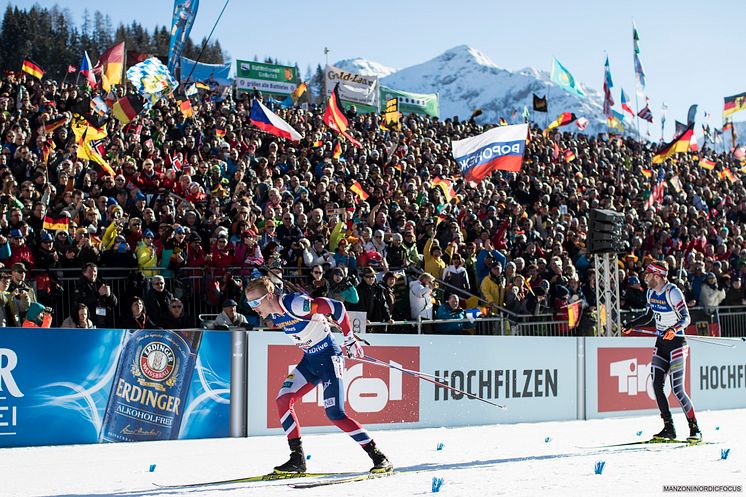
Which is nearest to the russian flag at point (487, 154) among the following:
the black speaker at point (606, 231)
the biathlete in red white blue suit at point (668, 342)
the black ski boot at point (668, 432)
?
the black speaker at point (606, 231)

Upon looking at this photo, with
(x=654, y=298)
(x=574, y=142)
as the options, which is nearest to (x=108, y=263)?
(x=654, y=298)

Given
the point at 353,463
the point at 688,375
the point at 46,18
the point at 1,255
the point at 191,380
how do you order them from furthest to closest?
the point at 46,18 < the point at 688,375 < the point at 1,255 < the point at 191,380 < the point at 353,463

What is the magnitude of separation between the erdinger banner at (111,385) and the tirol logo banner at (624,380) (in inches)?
274

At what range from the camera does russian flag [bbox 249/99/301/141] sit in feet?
67.4

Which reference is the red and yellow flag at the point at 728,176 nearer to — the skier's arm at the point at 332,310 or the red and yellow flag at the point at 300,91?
the red and yellow flag at the point at 300,91

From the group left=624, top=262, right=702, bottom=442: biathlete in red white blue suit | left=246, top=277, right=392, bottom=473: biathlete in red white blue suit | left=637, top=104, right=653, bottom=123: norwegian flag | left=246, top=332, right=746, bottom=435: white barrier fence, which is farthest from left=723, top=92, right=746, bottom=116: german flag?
left=246, top=277, right=392, bottom=473: biathlete in red white blue suit

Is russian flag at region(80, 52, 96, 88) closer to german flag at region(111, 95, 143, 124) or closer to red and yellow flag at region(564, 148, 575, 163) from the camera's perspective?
german flag at region(111, 95, 143, 124)

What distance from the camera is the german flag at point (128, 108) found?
18281mm

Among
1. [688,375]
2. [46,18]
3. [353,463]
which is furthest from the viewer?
[46,18]

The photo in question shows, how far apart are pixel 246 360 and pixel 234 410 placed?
655 mm

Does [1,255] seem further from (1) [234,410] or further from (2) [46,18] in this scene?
(2) [46,18]

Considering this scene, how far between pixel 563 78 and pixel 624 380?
22.1m

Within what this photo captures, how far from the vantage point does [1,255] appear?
508 inches

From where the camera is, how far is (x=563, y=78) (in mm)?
36500
